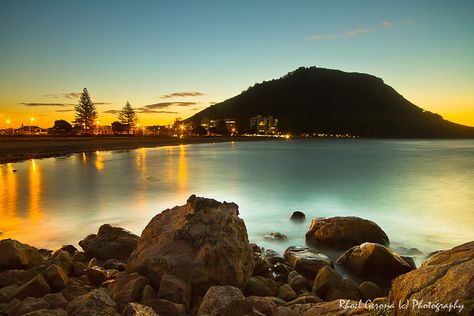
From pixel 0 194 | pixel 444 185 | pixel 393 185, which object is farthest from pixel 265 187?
pixel 0 194

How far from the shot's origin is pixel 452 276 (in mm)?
3086

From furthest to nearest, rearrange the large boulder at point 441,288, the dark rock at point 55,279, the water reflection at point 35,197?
the water reflection at point 35,197
the dark rock at point 55,279
the large boulder at point 441,288

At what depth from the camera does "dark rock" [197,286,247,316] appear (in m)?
4.45

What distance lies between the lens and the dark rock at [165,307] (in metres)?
4.61

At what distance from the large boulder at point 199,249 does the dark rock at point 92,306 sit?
1158 millimetres

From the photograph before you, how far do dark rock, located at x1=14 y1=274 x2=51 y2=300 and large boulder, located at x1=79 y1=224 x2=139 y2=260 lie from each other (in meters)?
2.89

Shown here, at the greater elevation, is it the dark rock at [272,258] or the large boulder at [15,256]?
the large boulder at [15,256]

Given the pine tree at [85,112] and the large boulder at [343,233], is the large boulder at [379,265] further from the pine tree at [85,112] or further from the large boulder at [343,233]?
the pine tree at [85,112]

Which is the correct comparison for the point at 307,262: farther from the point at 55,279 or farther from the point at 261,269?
the point at 55,279

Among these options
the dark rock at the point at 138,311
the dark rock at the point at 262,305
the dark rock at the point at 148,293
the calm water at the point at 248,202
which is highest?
the dark rock at the point at 138,311

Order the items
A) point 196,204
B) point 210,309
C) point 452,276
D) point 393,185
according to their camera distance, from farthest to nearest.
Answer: point 393,185 → point 196,204 → point 210,309 → point 452,276

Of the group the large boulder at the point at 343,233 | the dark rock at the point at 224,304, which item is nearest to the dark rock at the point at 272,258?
the large boulder at the point at 343,233

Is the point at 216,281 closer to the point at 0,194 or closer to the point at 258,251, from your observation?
the point at 258,251

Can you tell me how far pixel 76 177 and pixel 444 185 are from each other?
29.3 meters
